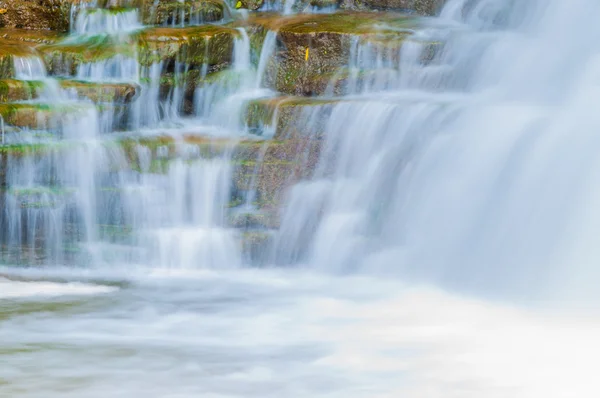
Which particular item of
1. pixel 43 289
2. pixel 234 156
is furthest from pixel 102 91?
pixel 43 289

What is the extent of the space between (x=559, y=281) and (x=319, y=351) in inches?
99.4

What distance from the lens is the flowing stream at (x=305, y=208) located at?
21.2 ft

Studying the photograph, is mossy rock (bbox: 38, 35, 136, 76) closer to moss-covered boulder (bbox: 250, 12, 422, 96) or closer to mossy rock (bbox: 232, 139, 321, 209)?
moss-covered boulder (bbox: 250, 12, 422, 96)

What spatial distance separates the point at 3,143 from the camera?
36.6 ft

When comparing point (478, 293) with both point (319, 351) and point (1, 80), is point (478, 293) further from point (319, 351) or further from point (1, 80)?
point (1, 80)

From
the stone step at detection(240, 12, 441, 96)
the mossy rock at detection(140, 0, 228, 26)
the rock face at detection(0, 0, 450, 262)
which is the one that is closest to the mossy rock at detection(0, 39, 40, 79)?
the rock face at detection(0, 0, 450, 262)

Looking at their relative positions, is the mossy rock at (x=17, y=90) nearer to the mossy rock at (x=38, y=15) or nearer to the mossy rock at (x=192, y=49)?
the mossy rock at (x=192, y=49)

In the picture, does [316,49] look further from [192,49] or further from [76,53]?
[76,53]

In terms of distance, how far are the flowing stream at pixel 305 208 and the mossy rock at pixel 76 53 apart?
2.1 inches

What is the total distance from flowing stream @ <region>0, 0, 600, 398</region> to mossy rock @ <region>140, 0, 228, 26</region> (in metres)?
0.05

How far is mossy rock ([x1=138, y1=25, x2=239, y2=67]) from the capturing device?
1341 centimetres

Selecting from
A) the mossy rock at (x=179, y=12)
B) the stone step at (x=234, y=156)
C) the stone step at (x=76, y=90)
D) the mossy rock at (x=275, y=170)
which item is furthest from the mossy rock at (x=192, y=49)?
the mossy rock at (x=275, y=170)

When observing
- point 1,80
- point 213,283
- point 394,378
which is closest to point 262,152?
point 213,283

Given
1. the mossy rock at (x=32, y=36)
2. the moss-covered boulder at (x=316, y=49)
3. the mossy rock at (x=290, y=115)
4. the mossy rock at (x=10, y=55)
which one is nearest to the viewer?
the mossy rock at (x=290, y=115)
